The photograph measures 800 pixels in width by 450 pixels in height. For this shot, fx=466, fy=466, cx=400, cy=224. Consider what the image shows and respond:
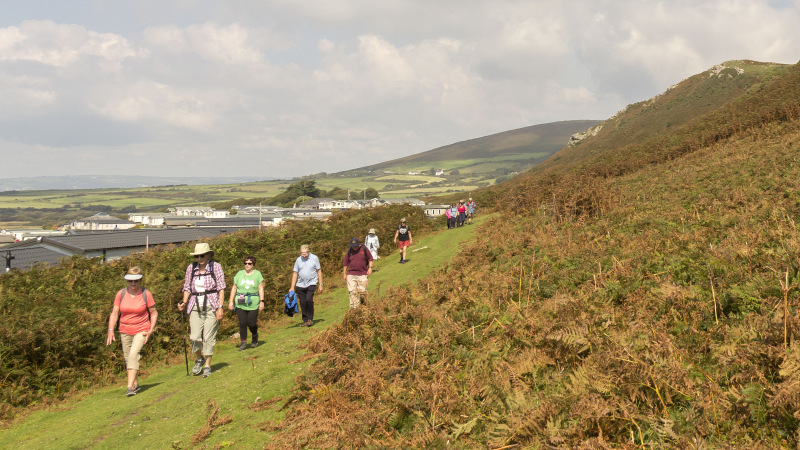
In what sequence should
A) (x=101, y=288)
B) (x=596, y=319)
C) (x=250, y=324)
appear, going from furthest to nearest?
(x=101, y=288) → (x=250, y=324) → (x=596, y=319)

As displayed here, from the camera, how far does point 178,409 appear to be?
7.68m

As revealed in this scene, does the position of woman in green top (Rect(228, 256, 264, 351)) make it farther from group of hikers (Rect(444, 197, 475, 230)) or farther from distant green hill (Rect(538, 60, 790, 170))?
distant green hill (Rect(538, 60, 790, 170))

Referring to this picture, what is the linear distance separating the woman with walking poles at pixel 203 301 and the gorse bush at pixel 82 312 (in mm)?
2369

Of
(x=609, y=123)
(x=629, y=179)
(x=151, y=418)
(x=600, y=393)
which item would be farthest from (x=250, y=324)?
(x=609, y=123)

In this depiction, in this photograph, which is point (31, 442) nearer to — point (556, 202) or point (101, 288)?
point (101, 288)

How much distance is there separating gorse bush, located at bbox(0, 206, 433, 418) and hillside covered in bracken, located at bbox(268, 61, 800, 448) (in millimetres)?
5099

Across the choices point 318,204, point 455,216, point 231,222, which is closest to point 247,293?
point 455,216

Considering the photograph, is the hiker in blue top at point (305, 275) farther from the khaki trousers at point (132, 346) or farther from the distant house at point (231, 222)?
the distant house at point (231, 222)

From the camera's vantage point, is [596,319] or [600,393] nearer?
[600,393]

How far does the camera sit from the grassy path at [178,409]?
21.5ft

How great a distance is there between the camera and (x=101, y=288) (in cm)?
1377

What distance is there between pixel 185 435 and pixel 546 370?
4.97 metres

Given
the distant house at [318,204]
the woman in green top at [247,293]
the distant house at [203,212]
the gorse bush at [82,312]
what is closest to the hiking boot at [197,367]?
the woman in green top at [247,293]

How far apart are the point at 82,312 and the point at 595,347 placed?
450 inches
